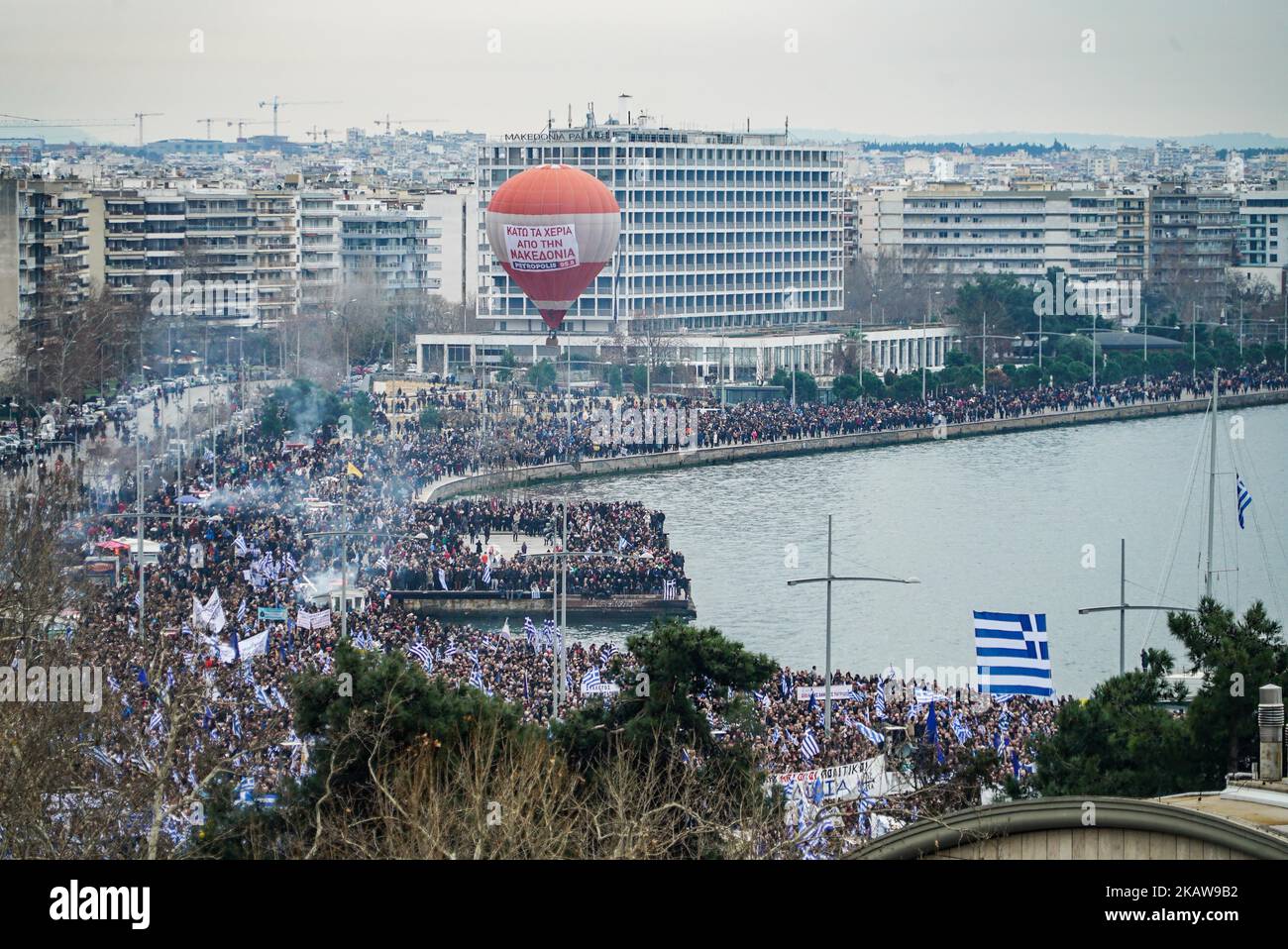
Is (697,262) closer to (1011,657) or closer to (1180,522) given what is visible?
(1180,522)

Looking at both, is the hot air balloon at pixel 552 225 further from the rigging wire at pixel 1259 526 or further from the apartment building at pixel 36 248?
the rigging wire at pixel 1259 526

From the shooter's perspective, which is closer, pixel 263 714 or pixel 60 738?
pixel 60 738

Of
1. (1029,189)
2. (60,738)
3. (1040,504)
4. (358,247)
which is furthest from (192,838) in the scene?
(1029,189)

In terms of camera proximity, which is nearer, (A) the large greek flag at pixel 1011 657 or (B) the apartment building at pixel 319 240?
(A) the large greek flag at pixel 1011 657

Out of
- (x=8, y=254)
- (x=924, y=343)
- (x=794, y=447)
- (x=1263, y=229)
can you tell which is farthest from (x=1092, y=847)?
(x=1263, y=229)

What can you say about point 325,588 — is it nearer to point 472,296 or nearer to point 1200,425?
point 1200,425
